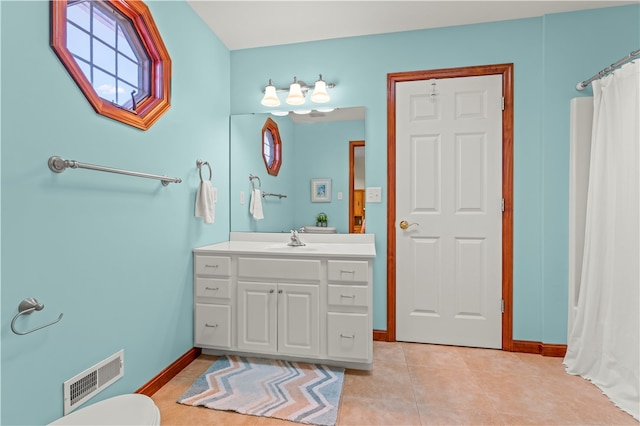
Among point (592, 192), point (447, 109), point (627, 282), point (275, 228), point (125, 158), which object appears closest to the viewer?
point (125, 158)

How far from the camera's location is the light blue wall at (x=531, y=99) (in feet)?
7.16

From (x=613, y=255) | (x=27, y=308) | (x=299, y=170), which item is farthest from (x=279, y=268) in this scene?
(x=613, y=255)

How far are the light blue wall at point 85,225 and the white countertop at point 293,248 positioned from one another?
11.3 inches

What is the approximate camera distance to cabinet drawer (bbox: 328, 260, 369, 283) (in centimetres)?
190

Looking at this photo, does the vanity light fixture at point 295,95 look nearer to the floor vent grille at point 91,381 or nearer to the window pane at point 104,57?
the window pane at point 104,57

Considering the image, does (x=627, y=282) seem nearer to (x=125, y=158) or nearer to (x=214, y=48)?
(x=125, y=158)

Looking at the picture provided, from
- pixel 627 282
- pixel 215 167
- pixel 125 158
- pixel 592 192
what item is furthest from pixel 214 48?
pixel 627 282

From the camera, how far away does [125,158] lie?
1.57m

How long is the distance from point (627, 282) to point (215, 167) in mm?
2654

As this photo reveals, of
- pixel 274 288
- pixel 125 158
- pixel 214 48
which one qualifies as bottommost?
pixel 274 288

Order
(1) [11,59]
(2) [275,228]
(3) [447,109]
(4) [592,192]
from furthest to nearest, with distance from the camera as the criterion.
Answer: (2) [275,228], (3) [447,109], (4) [592,192], (1) [11,59]

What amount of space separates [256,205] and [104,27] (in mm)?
1477

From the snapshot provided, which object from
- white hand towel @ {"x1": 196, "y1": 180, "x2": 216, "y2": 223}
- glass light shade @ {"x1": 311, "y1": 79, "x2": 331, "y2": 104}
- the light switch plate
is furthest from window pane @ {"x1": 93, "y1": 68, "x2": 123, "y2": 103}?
the light switch plate

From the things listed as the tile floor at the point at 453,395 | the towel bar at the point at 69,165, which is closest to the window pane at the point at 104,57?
the towel bar at the point at 69,165
